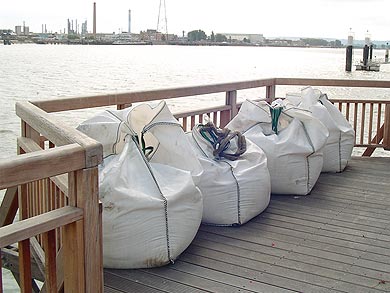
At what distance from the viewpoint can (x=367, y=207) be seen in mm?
3916

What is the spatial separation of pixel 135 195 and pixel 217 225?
906 mm

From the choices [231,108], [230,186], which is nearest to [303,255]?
[230,186]

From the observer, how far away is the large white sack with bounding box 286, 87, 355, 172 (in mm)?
4859

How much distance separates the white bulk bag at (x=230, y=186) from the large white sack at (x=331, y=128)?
4.69 feet

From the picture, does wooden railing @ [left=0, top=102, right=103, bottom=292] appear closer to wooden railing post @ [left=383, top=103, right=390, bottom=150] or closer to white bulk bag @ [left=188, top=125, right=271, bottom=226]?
white bulk bag @ [left=188, top=125, right=271, bottom=226]

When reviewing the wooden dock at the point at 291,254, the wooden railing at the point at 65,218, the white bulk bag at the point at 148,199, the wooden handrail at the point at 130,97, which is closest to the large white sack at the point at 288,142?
the wooden dock at the point at 291,254

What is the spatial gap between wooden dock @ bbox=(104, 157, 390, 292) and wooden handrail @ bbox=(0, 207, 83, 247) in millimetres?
869

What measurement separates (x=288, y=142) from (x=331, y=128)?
0.93m

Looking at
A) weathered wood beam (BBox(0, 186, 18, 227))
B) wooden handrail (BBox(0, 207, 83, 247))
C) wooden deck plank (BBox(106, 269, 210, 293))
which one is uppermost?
wooden handrail (BBox(0, 207, 83, 247))

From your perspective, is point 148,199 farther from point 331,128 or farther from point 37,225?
point 331,128

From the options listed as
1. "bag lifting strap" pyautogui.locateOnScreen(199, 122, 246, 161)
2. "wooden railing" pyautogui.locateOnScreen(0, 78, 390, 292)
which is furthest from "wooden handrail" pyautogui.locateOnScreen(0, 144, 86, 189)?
"bag lifting strap" pyautogui.locateOnScreen(199, 122, 246, 161)

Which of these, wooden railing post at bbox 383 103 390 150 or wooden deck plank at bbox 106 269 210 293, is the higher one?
wooden railing post at bbox 383 103 390 150

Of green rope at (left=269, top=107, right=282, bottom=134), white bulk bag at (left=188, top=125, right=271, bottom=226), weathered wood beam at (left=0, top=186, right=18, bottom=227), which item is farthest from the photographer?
green rope at (left=269, top=107, right=282, bottom=134)

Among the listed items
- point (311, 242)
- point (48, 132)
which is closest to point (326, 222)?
point (311, 242)
